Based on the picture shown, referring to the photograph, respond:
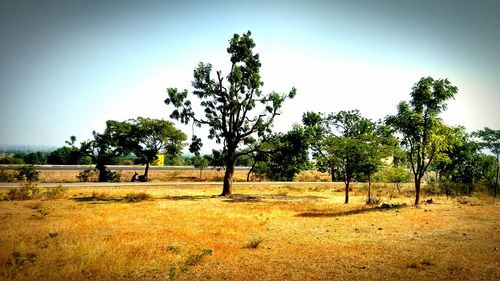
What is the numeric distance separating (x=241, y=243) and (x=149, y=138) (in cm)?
4073

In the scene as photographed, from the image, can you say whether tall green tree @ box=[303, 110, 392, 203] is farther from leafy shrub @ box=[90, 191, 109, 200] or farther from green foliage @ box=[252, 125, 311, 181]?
leafy shrub @ box=[90, 191, 109, 200]

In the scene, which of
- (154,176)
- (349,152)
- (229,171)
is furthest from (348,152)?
(154,176)

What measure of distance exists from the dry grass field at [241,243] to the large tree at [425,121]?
220 inches

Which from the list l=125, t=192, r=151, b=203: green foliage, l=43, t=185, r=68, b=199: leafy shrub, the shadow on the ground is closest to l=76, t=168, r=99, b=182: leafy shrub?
l=43, t=185, r=68, b=199: leafy shrub

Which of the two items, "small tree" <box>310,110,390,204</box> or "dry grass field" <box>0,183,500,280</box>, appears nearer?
"dry grass field" <box>0,183,500,280</box>

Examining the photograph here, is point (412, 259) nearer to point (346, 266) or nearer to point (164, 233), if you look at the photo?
point (346, 266)

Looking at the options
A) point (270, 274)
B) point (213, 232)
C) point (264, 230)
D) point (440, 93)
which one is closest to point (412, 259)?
point (270, 274)

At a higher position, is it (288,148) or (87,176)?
(288,148)

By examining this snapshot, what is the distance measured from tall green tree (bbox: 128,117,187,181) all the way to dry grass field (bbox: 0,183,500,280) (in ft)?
87.2

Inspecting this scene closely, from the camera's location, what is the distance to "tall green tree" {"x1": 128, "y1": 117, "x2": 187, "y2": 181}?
49.5 meters

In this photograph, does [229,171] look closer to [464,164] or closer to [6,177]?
[6,177]

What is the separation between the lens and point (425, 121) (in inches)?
1047

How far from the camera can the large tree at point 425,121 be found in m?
26.0

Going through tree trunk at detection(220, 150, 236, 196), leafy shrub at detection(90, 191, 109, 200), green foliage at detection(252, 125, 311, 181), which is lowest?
leafy shrub at detection(90, 191, 109, 200)
